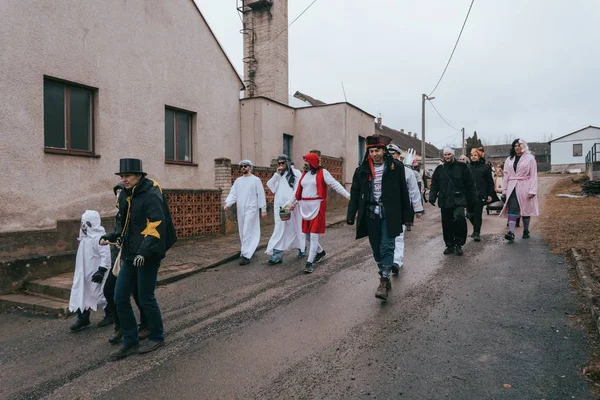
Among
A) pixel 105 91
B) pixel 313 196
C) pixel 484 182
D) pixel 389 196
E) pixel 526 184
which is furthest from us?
pixel 105 91

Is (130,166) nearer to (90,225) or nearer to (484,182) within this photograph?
(90,225)

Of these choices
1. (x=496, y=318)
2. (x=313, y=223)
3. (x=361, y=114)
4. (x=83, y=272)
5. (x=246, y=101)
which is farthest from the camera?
(x=361, y=114)

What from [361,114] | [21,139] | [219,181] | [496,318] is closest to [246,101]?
[219,181]

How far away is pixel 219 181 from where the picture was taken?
11766mm

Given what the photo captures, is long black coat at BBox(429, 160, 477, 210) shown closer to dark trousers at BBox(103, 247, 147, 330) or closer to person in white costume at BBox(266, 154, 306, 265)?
person in white costume at BBox(266, 154, 306, 265)

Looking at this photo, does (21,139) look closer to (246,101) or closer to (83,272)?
(83,272)

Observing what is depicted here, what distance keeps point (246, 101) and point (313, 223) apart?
8857 mm

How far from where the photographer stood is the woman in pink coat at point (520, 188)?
30.2 ft

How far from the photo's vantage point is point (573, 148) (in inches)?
2233

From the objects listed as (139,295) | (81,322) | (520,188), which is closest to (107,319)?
(81,322)

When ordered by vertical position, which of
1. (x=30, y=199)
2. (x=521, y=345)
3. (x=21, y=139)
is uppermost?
(x=21, y=139)

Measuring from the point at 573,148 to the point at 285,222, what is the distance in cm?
6062

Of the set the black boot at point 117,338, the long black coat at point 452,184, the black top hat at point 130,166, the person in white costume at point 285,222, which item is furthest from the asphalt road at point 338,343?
the black top hat at point 130,166

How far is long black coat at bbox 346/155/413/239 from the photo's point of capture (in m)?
A: 5.61
